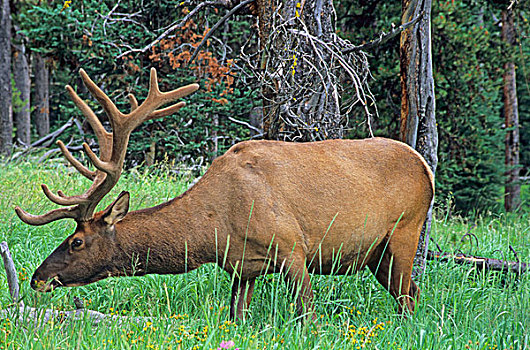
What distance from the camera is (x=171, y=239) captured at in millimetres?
3961

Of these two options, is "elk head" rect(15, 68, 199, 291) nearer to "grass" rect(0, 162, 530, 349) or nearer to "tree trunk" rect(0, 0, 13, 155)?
"grass" rect(0, 162, 530, 349)

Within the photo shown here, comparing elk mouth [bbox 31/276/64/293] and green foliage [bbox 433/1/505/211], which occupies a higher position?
green foliage [bbox 433/1/505/211]

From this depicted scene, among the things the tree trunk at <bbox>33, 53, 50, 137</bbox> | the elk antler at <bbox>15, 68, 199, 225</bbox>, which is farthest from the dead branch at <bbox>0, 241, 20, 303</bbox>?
the tree trunk at <bbox>33, 53, 50, 137</bbox>

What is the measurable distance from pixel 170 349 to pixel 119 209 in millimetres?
1399

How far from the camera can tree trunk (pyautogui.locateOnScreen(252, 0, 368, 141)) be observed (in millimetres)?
5207

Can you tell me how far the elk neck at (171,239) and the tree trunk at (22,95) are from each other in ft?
53.6

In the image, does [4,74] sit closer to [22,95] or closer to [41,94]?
[22,95]

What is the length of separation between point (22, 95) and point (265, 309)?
63.4 feet

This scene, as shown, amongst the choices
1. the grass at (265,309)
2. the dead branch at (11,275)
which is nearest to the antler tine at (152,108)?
the dead branch at (11,275)

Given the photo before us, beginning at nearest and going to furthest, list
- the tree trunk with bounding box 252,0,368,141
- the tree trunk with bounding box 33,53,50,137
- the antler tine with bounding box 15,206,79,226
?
1. the antler tine with bounding box 15,206,79,226
2. the tree trunk with bounding box 252,0,368,141
3. the tree trunk with bounding box 33,53,50,137

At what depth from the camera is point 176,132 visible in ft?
39.7

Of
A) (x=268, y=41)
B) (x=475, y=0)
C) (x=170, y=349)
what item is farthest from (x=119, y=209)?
(x=475, y=0)

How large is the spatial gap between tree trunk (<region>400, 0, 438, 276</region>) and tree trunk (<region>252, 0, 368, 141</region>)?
1.78 feet

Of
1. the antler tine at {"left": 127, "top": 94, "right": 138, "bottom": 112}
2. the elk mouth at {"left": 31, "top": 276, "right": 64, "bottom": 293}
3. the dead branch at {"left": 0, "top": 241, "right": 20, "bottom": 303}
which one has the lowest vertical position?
the elk mouth at {"left": 31, "top": 276, "right": 64, "bottom": 293}
